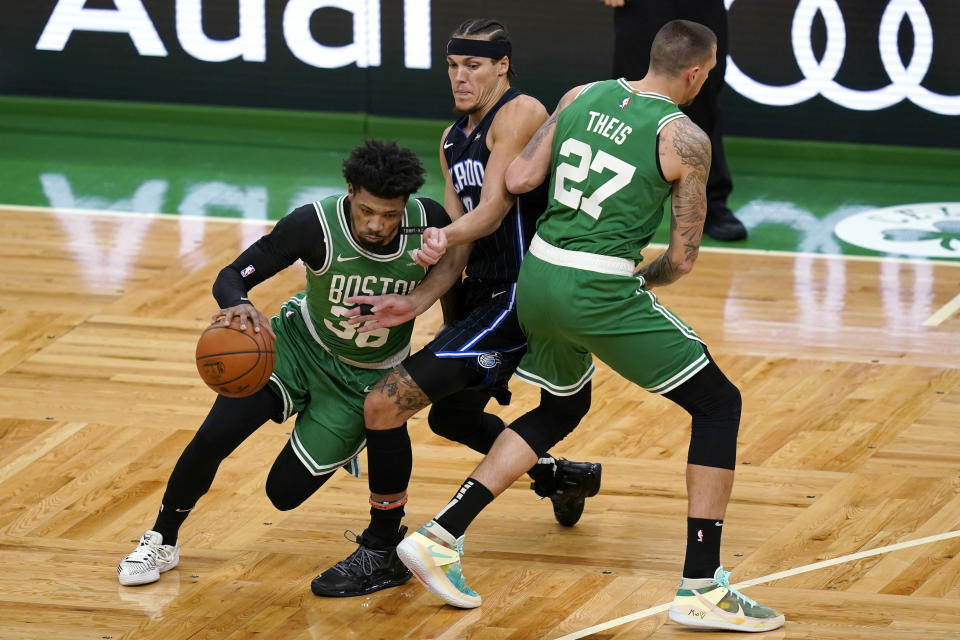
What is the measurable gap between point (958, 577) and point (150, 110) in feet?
26.0

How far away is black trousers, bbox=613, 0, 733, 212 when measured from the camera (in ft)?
27.5

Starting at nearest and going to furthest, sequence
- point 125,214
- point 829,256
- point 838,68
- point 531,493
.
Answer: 1. point 531,493
2. point 829,256
3. point 125,214
4. point 838,68

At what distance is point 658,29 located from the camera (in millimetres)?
8438

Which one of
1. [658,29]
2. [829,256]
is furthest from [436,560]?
[658,29]

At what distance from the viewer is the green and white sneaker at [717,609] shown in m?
4.34

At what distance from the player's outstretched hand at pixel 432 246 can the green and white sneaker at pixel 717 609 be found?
1242mm

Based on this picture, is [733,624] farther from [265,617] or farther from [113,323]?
[113,323]

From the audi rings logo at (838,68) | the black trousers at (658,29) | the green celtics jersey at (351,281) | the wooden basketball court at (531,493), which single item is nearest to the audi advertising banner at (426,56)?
the audi rings logo at (838,68)

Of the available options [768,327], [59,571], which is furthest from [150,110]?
[59,571]

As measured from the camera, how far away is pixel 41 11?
1078 cm

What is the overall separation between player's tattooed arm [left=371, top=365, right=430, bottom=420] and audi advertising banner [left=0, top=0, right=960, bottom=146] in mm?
6036

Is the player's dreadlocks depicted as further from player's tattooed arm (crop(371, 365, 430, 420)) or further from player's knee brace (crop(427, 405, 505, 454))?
player's knee brace (crop(427, 405, 505, 454))

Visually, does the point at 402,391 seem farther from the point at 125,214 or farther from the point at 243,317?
the point at 125,214

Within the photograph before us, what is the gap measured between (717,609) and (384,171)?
165 centimetres
